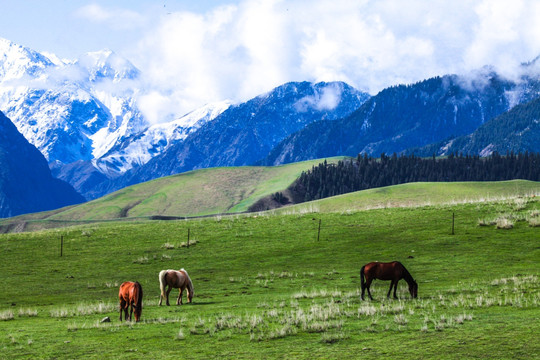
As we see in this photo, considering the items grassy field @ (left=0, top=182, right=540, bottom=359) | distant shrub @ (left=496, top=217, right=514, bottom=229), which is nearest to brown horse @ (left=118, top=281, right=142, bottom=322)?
grassy field @ (left=0, top=182, right=540, bottom=359)

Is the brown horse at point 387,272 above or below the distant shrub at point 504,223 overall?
below

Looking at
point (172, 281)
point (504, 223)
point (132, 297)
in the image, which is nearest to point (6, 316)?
point (132, 297)

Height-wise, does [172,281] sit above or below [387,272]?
below

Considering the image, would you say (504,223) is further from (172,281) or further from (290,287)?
(172,281)

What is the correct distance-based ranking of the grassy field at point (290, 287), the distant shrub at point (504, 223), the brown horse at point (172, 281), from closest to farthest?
the grassy field at point (290, 287) < the brown horse at point (172, 281) < the distant shrub at point (504, 223)

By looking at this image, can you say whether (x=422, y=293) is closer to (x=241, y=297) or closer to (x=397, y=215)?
(x=241, y=297)

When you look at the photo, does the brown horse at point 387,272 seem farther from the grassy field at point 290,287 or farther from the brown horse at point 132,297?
the brown horse at point 132,297

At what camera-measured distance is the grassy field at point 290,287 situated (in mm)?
20562

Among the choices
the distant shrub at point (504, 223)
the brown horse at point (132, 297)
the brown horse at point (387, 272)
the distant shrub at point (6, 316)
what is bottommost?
the distant shrub at point (6, 316)

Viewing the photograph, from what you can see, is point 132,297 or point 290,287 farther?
point 290,287

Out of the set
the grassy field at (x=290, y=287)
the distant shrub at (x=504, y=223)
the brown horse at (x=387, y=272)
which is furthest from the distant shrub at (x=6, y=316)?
the distant shrub at (x=504, y=223)

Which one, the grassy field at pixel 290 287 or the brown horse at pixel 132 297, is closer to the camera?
the grassy field at pixel 290 287

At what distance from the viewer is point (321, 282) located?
4097 cm

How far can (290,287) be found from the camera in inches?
1569
